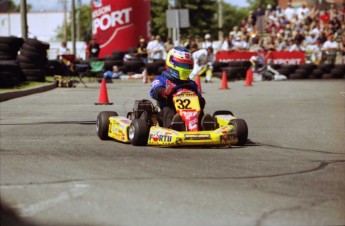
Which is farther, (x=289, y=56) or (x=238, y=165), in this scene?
(x=289, y=56)

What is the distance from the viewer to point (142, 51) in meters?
33.6

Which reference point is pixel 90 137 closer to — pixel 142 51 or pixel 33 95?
pixel 33 95

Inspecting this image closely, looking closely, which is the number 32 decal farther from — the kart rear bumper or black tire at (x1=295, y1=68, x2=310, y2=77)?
black tire at (x1=295, y1=68, x2=310, y2=77)

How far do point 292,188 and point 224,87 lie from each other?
61.0 ft

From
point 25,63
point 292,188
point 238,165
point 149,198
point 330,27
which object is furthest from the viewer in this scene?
point 330,27

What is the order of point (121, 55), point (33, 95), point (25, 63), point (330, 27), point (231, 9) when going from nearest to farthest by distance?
point (33, 95) → point (25, 63) → point (121, 55) → point (330, 27) → point (231, 9)

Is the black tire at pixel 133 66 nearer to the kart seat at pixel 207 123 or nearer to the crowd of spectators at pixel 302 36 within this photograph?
the crowd of spectators at pixel 302 36

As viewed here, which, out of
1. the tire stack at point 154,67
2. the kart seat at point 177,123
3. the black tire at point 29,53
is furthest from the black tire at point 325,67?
the kart seat at point 177,123

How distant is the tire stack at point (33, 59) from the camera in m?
25.1

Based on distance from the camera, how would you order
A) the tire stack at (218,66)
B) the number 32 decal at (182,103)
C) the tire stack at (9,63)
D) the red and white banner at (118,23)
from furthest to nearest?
the red and white banner at (118,23)
the tire stack at (218,66)
the tire stack at (9,63)
the number 32 decal at (182,103)

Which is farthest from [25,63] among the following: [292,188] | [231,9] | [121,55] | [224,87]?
Answer: [231,9]

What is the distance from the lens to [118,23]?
124 ft

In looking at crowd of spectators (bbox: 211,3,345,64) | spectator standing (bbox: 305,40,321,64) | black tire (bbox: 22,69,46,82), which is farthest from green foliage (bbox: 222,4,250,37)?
black tire (bbox: 22,69,46,82)

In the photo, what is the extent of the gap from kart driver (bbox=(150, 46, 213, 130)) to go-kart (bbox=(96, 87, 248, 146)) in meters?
0.07
